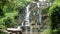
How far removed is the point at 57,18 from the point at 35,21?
1491cm

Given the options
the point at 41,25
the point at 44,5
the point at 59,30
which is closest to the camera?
the point at 59,30

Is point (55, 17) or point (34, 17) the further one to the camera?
point (34, 17)

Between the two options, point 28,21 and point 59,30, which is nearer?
point 59,30

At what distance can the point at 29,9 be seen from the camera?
2416 cm

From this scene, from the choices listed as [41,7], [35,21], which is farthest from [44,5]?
[35,21]

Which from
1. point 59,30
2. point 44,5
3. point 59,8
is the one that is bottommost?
point 59,30

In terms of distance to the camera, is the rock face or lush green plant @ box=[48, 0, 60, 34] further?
the rock face

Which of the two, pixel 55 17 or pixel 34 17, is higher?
pixel 34 17

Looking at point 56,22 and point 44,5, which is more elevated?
point 44,5

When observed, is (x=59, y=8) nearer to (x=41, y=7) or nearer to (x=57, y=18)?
(x=57, y=18)

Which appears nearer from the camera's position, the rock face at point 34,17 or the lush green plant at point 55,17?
the lush green plant at point 55,17

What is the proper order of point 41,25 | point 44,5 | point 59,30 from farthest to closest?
point 44,5
point 41,25
point 59,30

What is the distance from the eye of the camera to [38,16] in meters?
23.5

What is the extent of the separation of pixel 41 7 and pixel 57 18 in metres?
15.7
